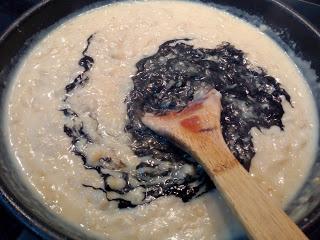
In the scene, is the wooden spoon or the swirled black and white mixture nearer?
the wooden spoon

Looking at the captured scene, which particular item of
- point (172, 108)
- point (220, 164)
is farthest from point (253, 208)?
point (172, 108)

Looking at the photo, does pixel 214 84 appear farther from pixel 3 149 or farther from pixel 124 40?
pixel 3 149

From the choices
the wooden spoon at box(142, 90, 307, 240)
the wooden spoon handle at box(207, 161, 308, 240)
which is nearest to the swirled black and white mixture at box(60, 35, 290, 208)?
the wooden spoon at box(142, 90, 307, 240)

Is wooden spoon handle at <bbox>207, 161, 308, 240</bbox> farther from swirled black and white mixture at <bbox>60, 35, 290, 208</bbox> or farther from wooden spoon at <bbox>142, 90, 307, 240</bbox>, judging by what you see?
swirled black and white mixture at <bbox>60, 35, 290, 208</bbox>

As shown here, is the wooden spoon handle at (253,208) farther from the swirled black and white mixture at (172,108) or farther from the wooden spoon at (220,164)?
the swirled black and white mixture at (172,108)

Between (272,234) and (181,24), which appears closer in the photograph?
(272,234)

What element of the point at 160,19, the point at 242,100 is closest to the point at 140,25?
the point at 160,19

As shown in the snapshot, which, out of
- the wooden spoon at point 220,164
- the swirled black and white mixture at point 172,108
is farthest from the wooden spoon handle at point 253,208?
the swirled black and white mixture at point 172,108

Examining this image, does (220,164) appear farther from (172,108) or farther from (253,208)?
(172,108)
